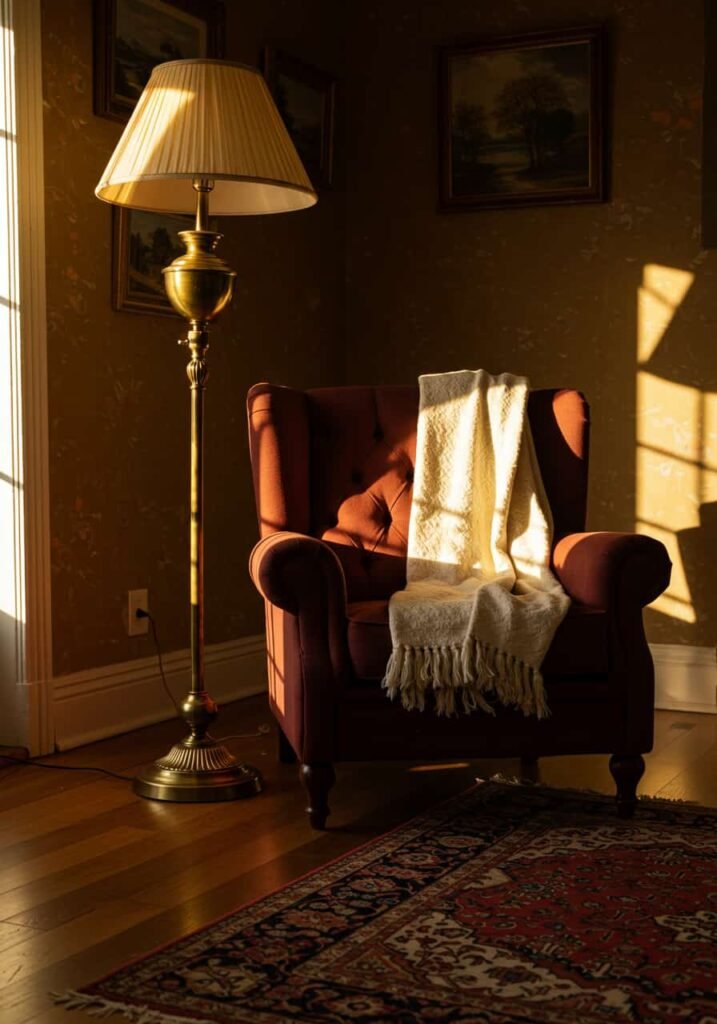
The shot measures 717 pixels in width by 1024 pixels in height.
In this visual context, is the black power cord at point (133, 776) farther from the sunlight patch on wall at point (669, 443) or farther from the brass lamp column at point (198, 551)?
the sunlight patch on wall at point (669, 443)

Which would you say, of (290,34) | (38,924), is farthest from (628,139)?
(38,924)

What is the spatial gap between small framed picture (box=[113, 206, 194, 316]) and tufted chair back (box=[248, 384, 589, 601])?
0.67m

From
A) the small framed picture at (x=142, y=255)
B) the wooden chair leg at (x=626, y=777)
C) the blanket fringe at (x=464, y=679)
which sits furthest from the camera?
the small framed picture at (x=142, y=255)

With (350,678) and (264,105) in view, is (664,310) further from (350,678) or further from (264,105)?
(350,678)

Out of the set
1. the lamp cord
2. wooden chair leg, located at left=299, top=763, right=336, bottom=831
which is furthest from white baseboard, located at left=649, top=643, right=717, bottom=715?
wooden chair leg, located at left=299, top=763, right=336, bottom=831

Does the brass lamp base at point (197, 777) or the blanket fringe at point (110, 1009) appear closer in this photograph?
the blanket fringe at point (110, 1009)

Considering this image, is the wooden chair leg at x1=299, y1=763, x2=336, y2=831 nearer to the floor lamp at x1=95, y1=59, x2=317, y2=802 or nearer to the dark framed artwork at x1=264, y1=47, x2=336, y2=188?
the floor lamp at x1=95, y1=59, x2=317, y2=802

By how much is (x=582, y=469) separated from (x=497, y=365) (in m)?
1.29

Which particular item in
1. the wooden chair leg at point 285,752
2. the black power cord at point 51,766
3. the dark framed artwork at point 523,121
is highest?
the dark framed artwork at point 523,121

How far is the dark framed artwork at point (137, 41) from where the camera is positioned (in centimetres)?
349

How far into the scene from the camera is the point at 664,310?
4.20 m

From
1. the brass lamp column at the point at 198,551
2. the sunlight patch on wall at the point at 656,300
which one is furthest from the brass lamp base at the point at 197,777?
the sunlight patch on wall at the point at 656,300

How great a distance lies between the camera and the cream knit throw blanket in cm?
269

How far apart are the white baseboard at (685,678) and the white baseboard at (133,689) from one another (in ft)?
4.36
